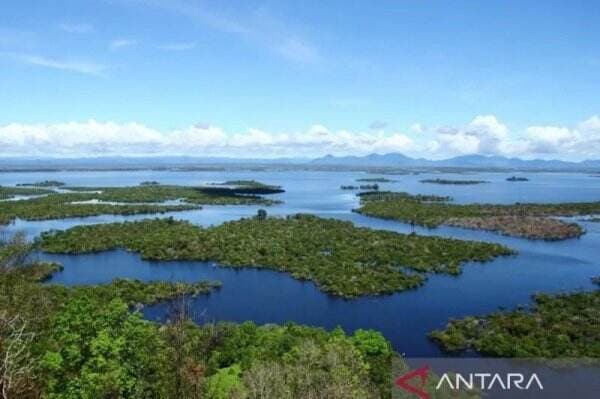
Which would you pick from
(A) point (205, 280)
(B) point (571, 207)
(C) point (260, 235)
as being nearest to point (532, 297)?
(A) point (205, 280)

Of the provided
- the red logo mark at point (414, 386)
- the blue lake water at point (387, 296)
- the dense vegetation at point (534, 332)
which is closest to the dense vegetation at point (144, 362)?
the red logo mark at point (414, 386)

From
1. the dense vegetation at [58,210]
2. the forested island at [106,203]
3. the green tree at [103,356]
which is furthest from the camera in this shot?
the forested island at [106,203]

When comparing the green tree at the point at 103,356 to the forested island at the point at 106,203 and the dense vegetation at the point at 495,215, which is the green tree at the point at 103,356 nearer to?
the dense vegetation at the point at 495,215

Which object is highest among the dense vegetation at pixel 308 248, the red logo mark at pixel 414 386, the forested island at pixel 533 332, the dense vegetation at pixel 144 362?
the dense vegetation at pixel 144 362

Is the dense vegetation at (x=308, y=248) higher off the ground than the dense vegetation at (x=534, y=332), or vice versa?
the dense vegetation at (x=308, y=248)

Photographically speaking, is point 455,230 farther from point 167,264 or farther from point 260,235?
point 167,264

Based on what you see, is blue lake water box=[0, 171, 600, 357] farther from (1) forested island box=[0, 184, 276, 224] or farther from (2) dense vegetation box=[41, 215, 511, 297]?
(1) forested island box=[0, 184, 276, 224]
